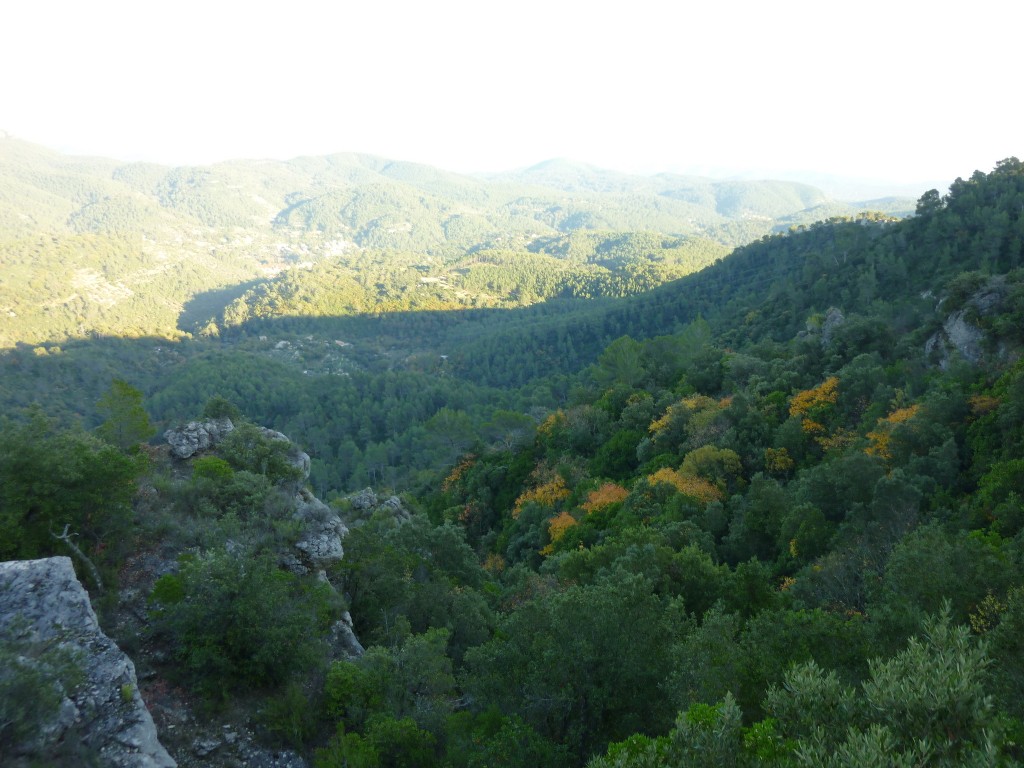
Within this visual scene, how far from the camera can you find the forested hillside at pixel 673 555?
10.1 metres

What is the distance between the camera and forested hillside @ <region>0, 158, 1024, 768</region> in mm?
10086

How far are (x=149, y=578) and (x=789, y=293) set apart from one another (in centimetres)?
7486

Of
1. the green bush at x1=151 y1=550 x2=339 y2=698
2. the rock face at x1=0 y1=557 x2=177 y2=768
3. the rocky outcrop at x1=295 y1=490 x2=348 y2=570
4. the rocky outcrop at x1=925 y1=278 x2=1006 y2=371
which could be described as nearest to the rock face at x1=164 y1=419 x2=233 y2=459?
the rocky outcrop at x1=295 y1=490 x2=348 y2=570

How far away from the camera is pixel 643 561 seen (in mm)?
21734

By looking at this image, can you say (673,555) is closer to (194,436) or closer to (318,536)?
(318,536)

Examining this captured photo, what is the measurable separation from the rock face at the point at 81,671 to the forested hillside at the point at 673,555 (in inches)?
119

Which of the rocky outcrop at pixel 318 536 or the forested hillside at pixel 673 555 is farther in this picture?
the rocky outcrop at pixel 318 536

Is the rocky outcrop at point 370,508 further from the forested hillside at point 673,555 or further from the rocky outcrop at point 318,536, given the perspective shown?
the rocky outcrop at point 318,536

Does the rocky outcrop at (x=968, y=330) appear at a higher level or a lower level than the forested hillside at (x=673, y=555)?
higher

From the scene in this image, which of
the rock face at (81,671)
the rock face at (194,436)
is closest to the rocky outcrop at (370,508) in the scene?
the rock face at (194,436)

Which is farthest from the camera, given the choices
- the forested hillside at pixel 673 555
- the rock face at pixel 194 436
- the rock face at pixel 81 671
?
the rock face at pixel 194 436

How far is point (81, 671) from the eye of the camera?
1172 cm

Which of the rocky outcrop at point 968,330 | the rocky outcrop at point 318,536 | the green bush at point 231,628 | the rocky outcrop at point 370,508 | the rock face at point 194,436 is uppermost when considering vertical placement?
the rocky outcrop at point 968,330

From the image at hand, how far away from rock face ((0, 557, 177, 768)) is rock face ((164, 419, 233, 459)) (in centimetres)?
1435
